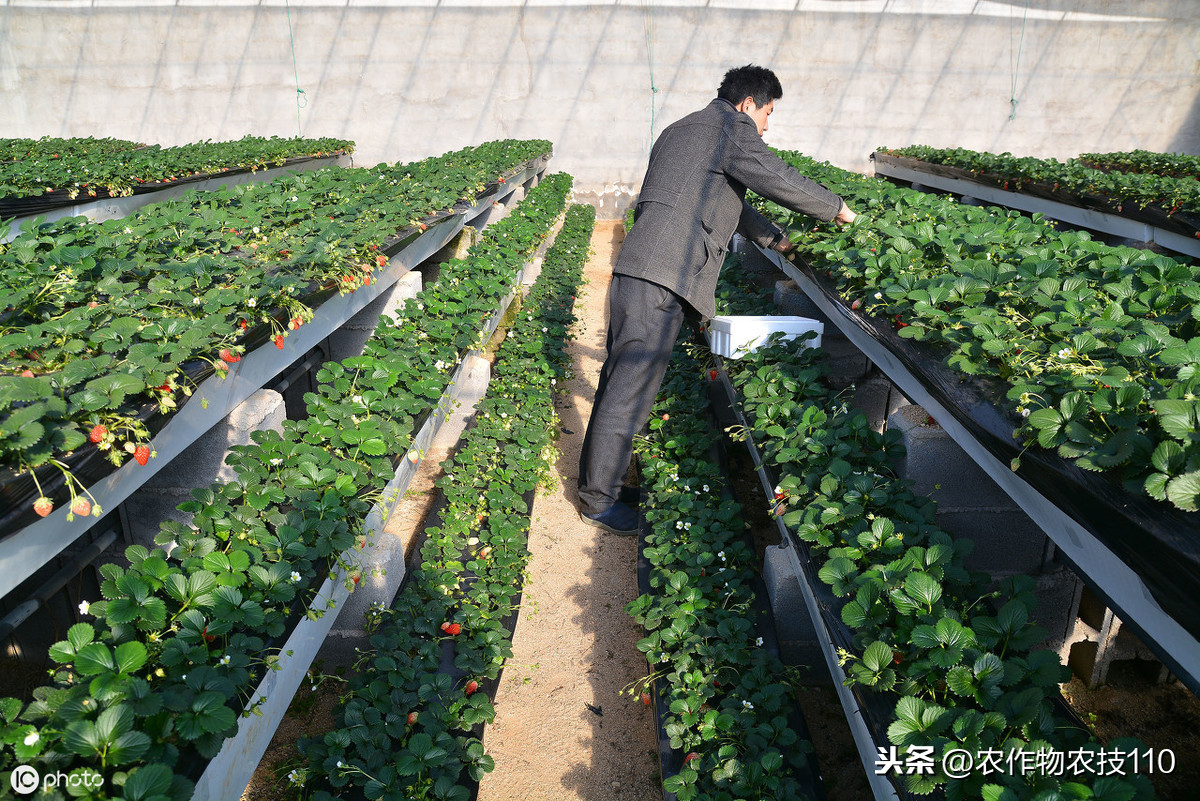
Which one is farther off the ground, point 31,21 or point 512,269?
point 31,21

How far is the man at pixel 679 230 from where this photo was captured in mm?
3207

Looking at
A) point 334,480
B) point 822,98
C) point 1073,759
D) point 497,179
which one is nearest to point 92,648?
point 334,480

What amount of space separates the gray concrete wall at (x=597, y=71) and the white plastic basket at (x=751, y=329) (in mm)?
10287

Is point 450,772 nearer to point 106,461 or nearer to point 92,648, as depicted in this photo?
point 92,648

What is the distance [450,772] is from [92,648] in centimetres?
99

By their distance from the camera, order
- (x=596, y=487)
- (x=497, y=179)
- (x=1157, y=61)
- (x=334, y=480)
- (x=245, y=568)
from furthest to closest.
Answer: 1. (x=1157, y=61)
2. (x=497, y=179)
3. (x=596, y=487)
4. (x=334, y=480)
5. (x=245, y=568)

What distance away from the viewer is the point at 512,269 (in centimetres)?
503

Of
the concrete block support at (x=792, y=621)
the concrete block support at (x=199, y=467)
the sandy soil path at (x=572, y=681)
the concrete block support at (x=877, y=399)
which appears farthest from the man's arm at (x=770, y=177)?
the concrete block support at (x=199, y=467)

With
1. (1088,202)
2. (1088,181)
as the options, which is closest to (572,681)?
(1088,202)

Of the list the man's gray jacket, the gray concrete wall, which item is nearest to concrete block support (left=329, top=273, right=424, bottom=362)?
the man's gray jacket

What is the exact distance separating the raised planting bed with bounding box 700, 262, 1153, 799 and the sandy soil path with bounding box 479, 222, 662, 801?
828mm

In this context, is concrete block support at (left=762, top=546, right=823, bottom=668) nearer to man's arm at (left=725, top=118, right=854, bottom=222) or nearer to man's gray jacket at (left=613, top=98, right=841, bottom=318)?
man's gray jacket at (left=613, top=98, right=841, bottom=318)

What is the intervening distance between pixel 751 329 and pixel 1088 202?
15.0ft

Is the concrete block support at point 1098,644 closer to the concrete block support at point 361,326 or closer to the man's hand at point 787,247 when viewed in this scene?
the man's hand at point 787,247
